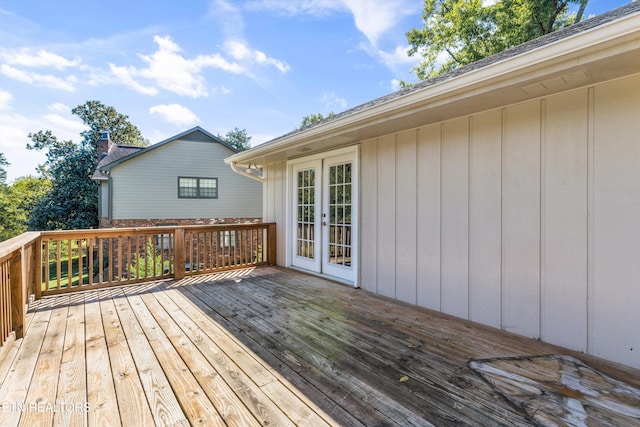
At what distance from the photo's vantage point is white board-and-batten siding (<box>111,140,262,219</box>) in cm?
1071

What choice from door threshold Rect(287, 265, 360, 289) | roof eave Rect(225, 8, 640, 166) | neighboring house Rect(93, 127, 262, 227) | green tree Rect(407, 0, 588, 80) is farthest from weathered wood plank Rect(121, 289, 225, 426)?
green tree Rect(407, 0, 588, 80)

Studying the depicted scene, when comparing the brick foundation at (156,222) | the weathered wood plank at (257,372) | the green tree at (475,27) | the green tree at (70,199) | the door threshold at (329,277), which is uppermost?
the green tree at (475,27)

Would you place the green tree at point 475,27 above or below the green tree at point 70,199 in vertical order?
above

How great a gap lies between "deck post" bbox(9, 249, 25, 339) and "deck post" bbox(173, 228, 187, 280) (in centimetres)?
209

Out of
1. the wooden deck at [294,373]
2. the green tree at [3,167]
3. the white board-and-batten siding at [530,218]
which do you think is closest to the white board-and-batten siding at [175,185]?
the wooden deck at [294,373]

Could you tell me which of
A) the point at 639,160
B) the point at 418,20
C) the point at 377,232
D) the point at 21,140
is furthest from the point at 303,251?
the point at 21,140

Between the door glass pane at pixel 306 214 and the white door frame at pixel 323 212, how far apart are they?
0.11 m

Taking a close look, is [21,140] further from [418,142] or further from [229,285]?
[418,142]

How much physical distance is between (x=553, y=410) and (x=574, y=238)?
1.35 metres

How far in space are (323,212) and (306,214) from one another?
1.64 ft

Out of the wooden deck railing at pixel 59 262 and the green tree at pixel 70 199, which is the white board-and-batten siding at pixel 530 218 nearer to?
the wooden deck railing at pixel 59 262

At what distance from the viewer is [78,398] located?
1.67m

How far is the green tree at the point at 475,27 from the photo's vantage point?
934 centimetres

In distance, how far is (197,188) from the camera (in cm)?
1162
